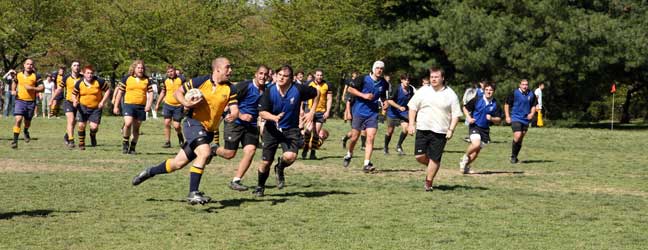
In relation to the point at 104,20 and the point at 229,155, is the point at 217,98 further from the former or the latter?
the point at 104,20

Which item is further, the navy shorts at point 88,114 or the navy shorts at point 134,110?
the navy shorts at point 88,114

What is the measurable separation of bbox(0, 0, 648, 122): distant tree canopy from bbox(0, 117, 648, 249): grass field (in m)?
20.3

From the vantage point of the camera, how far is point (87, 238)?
31.0ft

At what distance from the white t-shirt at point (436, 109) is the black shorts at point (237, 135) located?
2420mm

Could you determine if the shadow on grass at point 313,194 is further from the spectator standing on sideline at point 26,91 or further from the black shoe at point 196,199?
the spectator standing on sideline at point 26,91

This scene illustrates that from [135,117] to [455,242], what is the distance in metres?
12.5

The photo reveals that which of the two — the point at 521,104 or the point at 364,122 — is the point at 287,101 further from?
the point at 521,104

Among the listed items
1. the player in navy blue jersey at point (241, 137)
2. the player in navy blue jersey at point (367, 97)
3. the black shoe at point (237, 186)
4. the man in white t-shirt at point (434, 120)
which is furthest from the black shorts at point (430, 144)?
the player in navy blue jersey at point (367, 97)

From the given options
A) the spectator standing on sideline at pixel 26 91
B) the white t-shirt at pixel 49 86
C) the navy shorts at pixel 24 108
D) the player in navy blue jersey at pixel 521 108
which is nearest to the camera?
the player in navy blue jersey at pixel 521 108

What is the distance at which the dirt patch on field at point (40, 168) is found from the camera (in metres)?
16.8

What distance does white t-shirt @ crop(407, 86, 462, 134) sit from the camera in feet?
46.2

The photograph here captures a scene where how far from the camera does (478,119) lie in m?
18.1

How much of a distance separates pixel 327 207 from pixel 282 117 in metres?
1.70

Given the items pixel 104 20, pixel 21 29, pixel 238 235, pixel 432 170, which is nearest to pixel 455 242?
pixel 238 235
